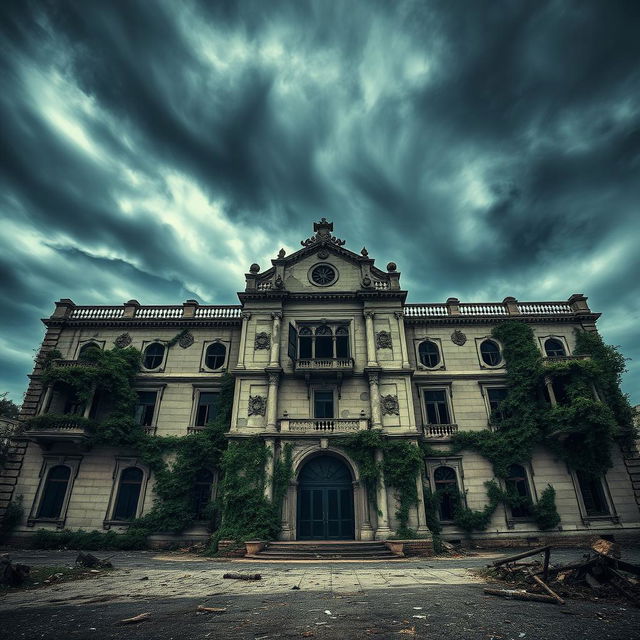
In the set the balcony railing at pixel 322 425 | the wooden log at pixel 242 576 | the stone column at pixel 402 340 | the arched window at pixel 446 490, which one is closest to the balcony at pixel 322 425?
the balcony railing at pixel 322 425

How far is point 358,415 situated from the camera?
2067cm

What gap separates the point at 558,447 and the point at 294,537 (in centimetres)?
1543

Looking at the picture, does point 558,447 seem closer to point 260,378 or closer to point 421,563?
point 421,563

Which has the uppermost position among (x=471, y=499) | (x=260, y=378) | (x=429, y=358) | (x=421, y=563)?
(x=429, y=358)

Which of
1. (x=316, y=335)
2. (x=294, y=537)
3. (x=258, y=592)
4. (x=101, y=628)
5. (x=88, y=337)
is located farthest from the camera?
(x=88, y=337)

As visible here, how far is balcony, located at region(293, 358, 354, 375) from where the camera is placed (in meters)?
21.0

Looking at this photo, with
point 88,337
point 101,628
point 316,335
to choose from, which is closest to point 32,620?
point 101,628

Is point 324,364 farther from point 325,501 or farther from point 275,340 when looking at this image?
point 325,501

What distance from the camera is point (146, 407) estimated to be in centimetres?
2269

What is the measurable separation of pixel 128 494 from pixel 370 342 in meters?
16.6


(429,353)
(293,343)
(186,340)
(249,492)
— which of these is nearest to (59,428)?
(186,340)

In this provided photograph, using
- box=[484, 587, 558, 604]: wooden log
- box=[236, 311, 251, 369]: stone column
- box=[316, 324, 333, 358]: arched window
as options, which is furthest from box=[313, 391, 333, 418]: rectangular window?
box=[484, 587, 558, 604]: wooden log

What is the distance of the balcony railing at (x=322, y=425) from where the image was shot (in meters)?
19.6

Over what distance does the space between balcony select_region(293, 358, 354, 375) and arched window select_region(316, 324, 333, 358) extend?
57.0 inches
